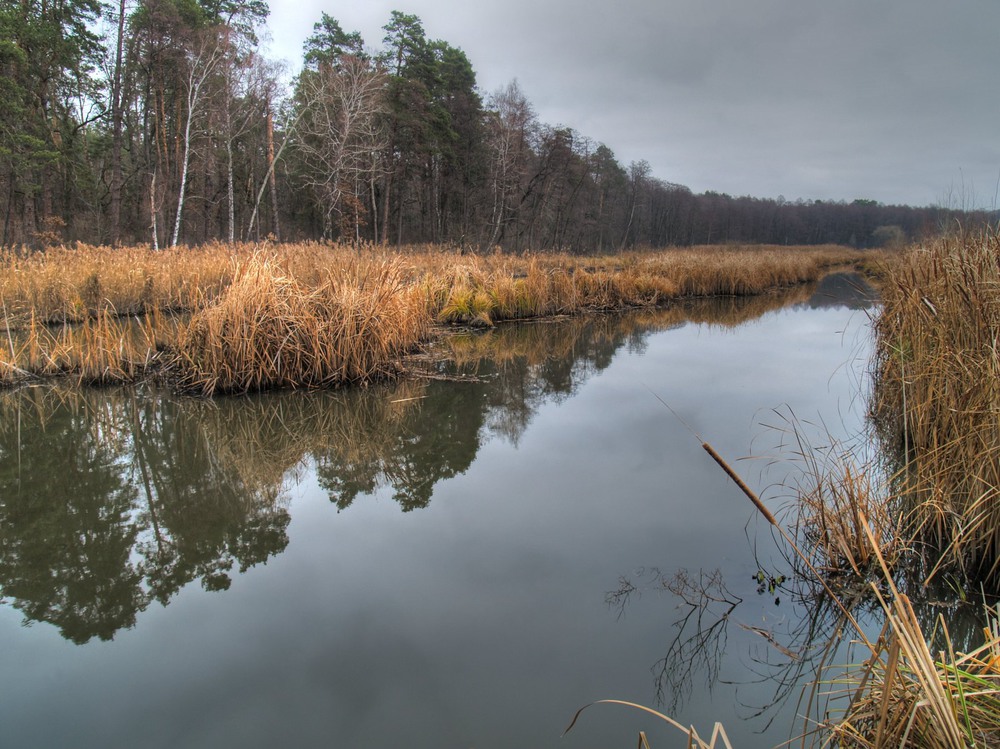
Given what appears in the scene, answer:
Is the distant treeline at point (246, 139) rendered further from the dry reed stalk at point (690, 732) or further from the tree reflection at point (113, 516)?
the dry reed stalk at point (690, 732)

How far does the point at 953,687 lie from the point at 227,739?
6.38 ft

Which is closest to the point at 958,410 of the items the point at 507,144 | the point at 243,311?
the point at 243,311

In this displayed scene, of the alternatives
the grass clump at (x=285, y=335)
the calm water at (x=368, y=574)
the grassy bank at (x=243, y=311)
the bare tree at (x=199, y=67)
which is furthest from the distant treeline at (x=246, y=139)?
the calm water at (x=368, y=574)

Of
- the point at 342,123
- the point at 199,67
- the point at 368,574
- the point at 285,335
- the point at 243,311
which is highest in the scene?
the point at 199,67

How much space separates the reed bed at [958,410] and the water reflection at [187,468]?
8.36ft

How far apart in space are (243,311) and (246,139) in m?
22.2

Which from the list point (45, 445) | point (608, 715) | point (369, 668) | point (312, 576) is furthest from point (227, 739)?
point (45, 445)

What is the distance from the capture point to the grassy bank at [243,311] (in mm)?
5219

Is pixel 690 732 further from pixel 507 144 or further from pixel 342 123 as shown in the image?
pixel 507 144

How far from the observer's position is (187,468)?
374cm

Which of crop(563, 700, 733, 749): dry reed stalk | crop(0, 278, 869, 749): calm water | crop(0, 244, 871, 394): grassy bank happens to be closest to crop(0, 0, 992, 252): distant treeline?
crop(0, 244, 871, 394): grassy bank

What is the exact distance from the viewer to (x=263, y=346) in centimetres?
529

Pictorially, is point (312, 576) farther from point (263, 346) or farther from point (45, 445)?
point (263, 346)

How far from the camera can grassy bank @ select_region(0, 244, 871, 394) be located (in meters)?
5.22
